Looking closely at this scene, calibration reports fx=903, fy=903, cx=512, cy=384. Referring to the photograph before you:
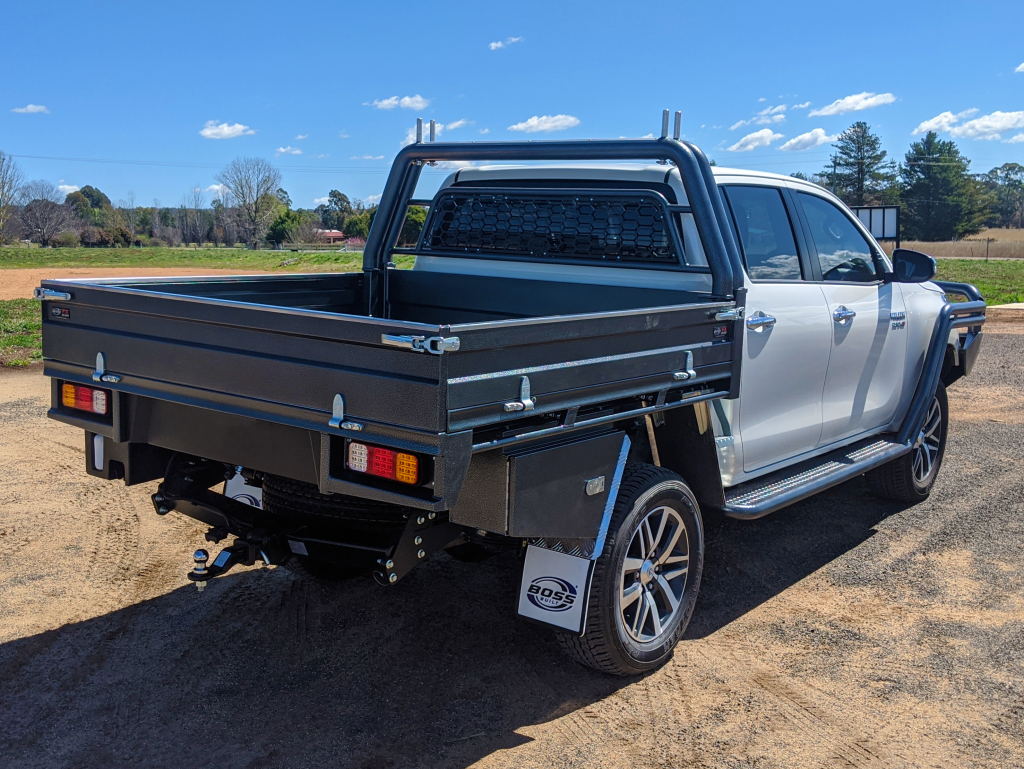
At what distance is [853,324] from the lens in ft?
17.1

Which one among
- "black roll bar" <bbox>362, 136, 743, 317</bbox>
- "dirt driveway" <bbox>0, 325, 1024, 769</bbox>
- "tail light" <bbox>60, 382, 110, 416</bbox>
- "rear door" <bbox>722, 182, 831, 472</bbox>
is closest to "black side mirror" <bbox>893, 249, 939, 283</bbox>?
"rear door" <bbox>722, 182, 831, 472</bbox>

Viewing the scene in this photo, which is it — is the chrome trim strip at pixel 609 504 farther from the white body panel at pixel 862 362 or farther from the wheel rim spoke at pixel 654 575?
the white body panel at pixel 862 362

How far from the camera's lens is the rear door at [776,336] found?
434cm

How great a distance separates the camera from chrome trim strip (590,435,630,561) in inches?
135

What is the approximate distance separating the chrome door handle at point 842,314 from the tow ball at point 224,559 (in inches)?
130

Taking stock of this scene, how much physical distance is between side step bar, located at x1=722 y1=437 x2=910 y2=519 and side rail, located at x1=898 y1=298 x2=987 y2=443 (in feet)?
0.64

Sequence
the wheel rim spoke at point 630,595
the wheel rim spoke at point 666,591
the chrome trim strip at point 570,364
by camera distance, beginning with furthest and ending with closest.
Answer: the wheel rim spoke at point 666,591 < the wheel rim spoke at point 630,595 < the chrome trim strip at point 570,364

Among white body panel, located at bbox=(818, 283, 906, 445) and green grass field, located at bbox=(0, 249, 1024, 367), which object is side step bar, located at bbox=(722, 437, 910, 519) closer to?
white body panel, located at bbox=(818, 283, 906, 445)

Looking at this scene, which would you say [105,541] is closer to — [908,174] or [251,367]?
[251,367]

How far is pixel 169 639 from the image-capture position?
13.1 feet

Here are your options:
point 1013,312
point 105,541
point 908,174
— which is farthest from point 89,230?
point 105,541

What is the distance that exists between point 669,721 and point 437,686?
3.06ft

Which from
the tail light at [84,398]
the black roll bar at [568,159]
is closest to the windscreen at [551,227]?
the black roll bar at [568,159]

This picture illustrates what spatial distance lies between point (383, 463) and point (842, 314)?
322 cm
